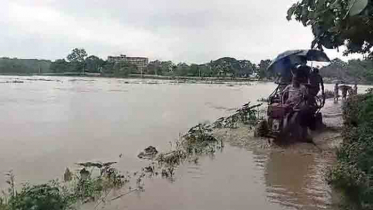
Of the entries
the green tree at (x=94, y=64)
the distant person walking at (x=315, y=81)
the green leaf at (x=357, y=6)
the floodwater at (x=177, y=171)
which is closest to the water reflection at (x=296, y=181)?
the floodwater at (x=177, y=171)

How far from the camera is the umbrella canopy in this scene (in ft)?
32.9

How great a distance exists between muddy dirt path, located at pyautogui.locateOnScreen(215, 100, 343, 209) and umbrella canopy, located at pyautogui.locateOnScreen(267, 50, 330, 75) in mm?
1675

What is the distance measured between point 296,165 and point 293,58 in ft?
11.5

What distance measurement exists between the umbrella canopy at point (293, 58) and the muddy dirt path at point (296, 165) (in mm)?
1675

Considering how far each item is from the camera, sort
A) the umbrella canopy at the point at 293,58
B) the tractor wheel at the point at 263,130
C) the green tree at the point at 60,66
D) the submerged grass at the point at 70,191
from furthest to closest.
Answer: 1. the green tree at the point at 60,66
2. the umbrella canopy at the point at 293,58
3. the tractor wheel at the point at 263,130
4. the submerged grass at the point at 70,191

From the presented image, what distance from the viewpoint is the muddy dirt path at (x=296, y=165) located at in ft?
18.2

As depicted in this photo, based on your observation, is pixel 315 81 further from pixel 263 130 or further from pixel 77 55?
pixel 77 55

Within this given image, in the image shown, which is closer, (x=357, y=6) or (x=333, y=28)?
(x=357, y=6)

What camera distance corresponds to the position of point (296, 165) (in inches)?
298

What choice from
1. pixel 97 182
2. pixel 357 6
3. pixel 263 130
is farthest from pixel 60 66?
pixel 357 6

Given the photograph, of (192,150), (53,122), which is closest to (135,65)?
(53,122)

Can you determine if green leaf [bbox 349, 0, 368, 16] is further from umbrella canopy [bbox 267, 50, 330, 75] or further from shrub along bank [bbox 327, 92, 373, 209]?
umbrella canopy [bbox 267, 50, 330, 75]

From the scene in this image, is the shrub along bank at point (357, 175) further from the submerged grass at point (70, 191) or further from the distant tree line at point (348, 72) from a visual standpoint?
the distant tree line at point (348, 72)

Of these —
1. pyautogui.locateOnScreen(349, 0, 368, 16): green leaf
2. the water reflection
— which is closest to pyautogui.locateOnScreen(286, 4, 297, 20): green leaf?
the water reflection
